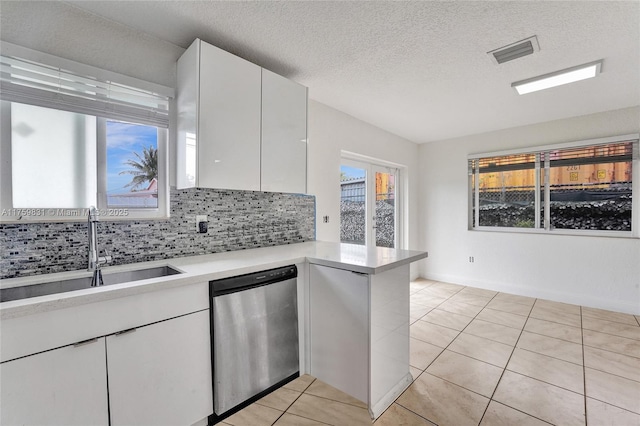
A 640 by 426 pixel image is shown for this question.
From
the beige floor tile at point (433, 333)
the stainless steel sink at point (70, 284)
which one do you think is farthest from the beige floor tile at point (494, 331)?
the stainless steel sink at point (70, 284)

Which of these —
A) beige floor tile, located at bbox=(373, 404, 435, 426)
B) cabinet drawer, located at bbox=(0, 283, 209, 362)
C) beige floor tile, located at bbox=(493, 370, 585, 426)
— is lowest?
beige floor tile, located at bbox=(373, 404, 435, 426)

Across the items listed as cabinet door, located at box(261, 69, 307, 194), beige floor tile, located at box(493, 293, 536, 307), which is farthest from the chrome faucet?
beige floor tile, located at box(493, 293, 536, 307)

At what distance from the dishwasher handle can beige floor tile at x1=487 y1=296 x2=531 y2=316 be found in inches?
116

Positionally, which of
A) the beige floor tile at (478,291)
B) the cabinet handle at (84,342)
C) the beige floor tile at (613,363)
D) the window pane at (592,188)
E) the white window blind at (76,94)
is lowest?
the beige floor tile at (613,363)

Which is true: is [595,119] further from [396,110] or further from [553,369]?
[553,369]

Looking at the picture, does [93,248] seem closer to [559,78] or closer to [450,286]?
[559,78]

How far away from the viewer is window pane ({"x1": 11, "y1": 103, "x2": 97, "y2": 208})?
1.53m

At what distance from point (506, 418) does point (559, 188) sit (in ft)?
11.3

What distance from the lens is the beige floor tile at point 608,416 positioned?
5.45 ft

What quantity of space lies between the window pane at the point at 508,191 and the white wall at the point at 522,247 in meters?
0.20

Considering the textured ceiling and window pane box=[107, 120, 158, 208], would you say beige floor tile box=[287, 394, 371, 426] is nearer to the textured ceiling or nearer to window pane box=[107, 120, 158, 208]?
window pane box=[107, 120, 158, 208]

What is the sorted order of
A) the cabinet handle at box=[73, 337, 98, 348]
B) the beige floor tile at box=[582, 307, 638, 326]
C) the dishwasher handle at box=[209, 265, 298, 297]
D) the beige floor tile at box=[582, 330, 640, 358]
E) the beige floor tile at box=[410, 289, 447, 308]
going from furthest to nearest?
the beige floor tile at box=[410, 289, 447, 308], the beige floor tile at box=[582, 307, 638, 326], the beige floor tile at box=[582, 330, 640, 358], the dishwasher handle at box=[209, 265, 298, 297], the cabinet handle at box=[73, 337, 98, 348]

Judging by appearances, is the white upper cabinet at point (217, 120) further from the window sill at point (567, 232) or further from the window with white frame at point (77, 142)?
the window sill at point (567, 232)

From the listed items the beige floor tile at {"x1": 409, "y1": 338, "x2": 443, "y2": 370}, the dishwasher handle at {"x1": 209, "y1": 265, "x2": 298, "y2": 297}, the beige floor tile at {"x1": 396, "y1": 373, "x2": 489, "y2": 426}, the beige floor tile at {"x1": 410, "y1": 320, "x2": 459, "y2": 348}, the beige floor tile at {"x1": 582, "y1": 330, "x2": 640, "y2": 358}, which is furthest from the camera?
the beige floor tile at {"x1": 410, "y1": 320, "x2": 459, "y2": 348}
